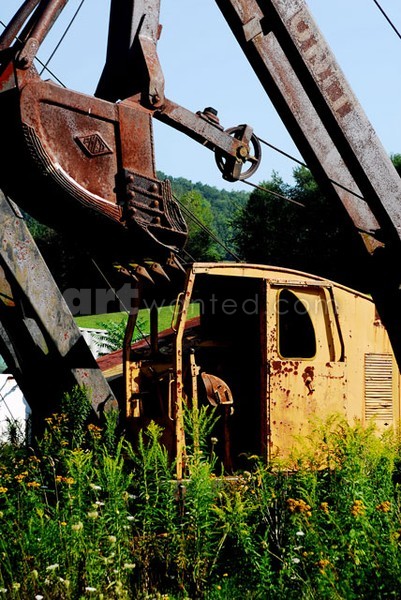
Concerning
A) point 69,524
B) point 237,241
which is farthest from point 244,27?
point 237,241

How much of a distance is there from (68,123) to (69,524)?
2537mm

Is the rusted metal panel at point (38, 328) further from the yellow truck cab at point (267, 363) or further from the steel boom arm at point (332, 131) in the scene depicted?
the steel boom arm at point (332, 131)

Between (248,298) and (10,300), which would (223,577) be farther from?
(10,300)

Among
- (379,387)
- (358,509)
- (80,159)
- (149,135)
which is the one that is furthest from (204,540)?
(379,387)

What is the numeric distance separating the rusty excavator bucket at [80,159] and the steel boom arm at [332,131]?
42.3 inches

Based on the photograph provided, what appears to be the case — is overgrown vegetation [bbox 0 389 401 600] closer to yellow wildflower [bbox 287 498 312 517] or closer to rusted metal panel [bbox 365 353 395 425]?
yellow wildflower [bbox 287 498 312 517]

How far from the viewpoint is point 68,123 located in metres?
5.54

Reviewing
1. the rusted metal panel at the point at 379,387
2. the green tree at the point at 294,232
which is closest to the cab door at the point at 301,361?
the rusted metal panel at the point at 379,387

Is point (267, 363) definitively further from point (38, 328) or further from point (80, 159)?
point (80, 159)

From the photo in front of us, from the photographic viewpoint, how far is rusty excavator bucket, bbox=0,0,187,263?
17.7 feet

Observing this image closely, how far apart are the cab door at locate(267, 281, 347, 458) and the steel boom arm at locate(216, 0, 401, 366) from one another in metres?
3.04

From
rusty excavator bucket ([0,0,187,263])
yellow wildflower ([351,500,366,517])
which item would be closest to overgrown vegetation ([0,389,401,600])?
yellow wildflower ([351,500,366,517])

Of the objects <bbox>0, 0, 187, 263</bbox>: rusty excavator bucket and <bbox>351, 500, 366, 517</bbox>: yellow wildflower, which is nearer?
<bbox>351, 500, 366, 517</bbox>: yellow wildflower

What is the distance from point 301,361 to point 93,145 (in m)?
3.50
